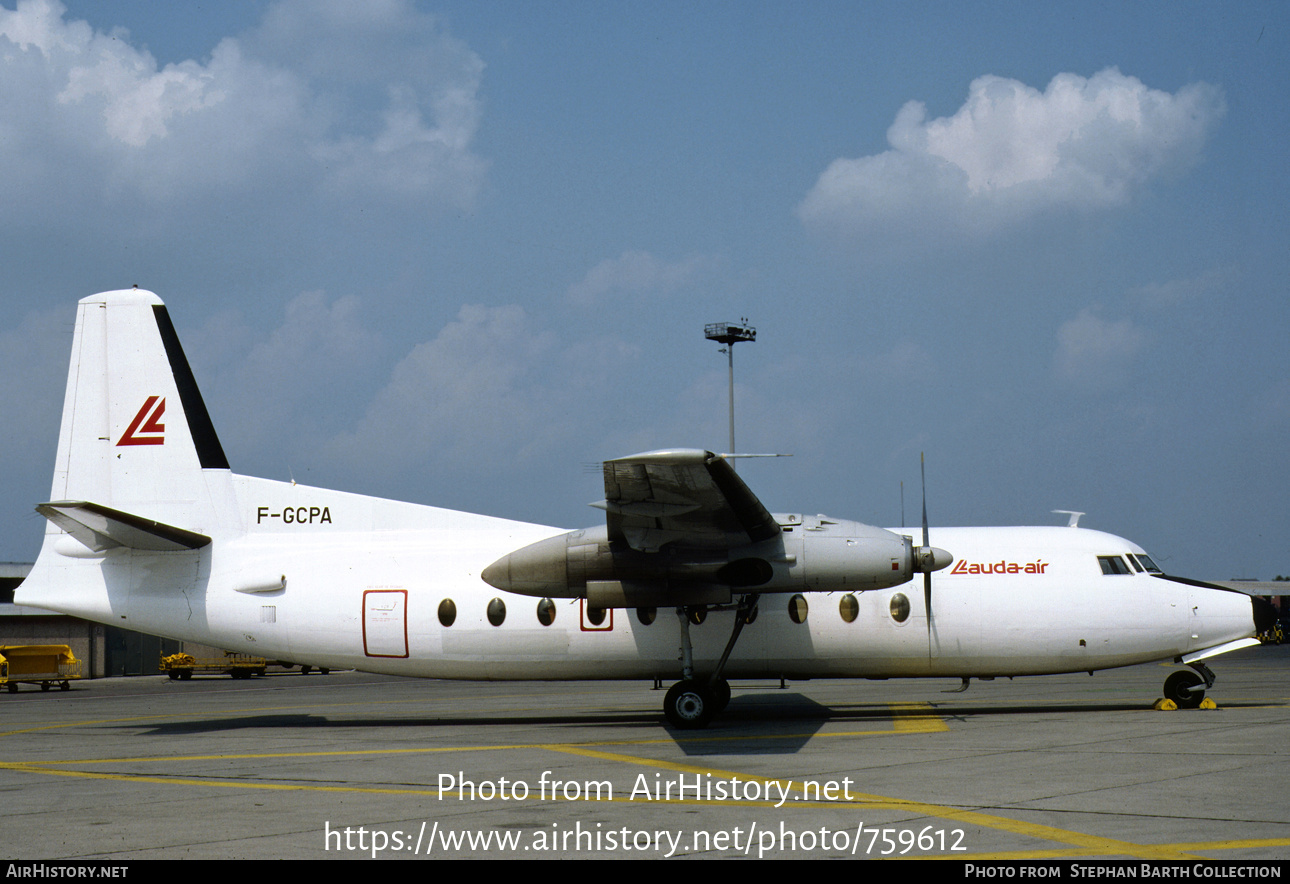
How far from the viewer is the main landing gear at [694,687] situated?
16125 mm

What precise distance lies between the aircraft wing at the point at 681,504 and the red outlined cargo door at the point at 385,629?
171 inches

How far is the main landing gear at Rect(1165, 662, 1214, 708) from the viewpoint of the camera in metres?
17.2

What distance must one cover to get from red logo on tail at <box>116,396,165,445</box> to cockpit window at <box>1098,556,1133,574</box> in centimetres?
1543

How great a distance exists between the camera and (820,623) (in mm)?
17094

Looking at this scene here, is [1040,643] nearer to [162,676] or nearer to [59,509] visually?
[59,509]

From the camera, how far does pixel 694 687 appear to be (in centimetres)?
1627

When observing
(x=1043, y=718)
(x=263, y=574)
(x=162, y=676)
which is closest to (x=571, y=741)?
(x=263, y=574)

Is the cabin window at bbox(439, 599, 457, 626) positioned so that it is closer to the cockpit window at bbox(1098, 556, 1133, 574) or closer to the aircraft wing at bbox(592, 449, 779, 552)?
the aircraft wing at bbox(592, 449, 779, 552)

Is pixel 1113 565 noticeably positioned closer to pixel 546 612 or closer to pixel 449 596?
pixel 546 612

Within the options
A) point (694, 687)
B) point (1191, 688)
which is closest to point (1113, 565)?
point (1191, 688)

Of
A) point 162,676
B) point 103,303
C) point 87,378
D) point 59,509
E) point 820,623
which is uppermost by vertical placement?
point 103,303

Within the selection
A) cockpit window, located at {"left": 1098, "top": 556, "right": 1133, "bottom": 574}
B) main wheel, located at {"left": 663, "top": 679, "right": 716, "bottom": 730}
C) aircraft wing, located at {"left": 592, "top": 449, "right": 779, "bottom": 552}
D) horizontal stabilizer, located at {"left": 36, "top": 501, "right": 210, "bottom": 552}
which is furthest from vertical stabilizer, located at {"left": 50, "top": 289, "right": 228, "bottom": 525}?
cockpit window, located at {"left": 1098, "top": 556, "right": 1133, "bottom": 574}

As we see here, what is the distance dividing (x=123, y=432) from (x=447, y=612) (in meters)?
6.23
